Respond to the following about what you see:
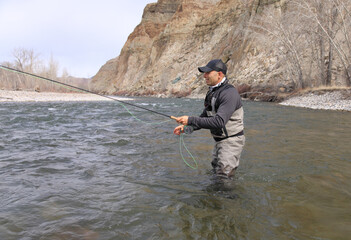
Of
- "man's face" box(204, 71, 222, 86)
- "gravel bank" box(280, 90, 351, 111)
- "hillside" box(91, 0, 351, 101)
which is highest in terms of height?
"hillside" box(91, 0, 351, 101)

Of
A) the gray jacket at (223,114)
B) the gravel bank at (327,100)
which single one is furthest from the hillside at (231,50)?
the gray jacket at (223,114)

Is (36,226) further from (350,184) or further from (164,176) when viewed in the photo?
(350,184)

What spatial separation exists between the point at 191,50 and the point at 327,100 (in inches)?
1775

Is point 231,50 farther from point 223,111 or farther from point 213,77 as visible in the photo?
point 223,111

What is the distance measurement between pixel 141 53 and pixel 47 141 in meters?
80.3

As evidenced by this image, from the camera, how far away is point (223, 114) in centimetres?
341

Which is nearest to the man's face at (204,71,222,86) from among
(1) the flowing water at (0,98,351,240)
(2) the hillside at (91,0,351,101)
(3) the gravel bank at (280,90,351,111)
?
(1) the flowing water at (0,98,351,240)

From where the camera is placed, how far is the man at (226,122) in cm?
353

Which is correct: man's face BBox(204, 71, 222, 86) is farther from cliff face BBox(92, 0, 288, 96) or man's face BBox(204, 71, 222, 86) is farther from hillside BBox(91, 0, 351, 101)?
cliff face BBox(92, 0, 288, 96)

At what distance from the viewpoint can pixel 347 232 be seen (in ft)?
8.79

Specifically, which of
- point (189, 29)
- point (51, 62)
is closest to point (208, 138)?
point (189, 29)

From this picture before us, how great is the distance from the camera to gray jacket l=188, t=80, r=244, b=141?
3439 mm

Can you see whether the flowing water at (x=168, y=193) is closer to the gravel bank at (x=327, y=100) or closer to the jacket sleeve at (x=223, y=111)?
the jacket sleeve at (x=223, y=111)

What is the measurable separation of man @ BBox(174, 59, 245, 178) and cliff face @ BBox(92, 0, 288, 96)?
3033cm
